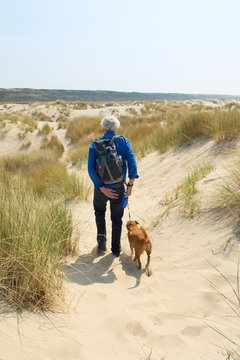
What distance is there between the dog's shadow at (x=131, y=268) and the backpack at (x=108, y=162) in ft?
3.77

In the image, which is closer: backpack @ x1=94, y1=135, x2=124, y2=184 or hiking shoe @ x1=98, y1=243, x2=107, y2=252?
backpack @ x1=94, y1=135, x2=124, y2=184

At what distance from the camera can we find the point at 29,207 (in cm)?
271

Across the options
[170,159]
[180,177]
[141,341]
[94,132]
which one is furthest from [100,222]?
[94,132]

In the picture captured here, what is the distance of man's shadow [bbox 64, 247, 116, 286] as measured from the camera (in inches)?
110

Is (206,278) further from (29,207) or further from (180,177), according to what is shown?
(180,177)

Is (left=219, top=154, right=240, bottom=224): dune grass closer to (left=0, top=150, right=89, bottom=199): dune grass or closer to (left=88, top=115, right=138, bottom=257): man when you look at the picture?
(left=88, top=115, right=138, bottom=257): man

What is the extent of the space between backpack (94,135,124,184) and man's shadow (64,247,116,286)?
3.35 feet

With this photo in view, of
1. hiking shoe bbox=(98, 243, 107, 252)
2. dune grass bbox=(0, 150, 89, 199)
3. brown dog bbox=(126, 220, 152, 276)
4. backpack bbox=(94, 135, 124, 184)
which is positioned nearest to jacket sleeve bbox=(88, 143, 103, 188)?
backpack bbox=(94, 135, 124, 184)

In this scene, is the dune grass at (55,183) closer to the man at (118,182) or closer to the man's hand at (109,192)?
the man at (118,182)

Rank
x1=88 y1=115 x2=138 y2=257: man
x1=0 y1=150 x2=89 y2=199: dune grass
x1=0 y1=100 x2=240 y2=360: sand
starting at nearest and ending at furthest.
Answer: x1=0 y1=100 x2=240 y2=360: sand
x1=88 y1=115 x2=138 y2=257: man
x1=0 y1=150 x2=89 y2=199: dune grass

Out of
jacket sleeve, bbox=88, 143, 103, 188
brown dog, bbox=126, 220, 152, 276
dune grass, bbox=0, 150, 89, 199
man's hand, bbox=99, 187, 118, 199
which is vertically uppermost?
jacket sleeve, bbox=88, 143, 103, 188

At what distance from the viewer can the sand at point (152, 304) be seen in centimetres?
170

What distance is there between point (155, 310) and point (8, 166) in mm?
8511

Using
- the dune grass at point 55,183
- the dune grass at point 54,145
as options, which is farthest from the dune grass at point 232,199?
the dune grass at point 54,145
